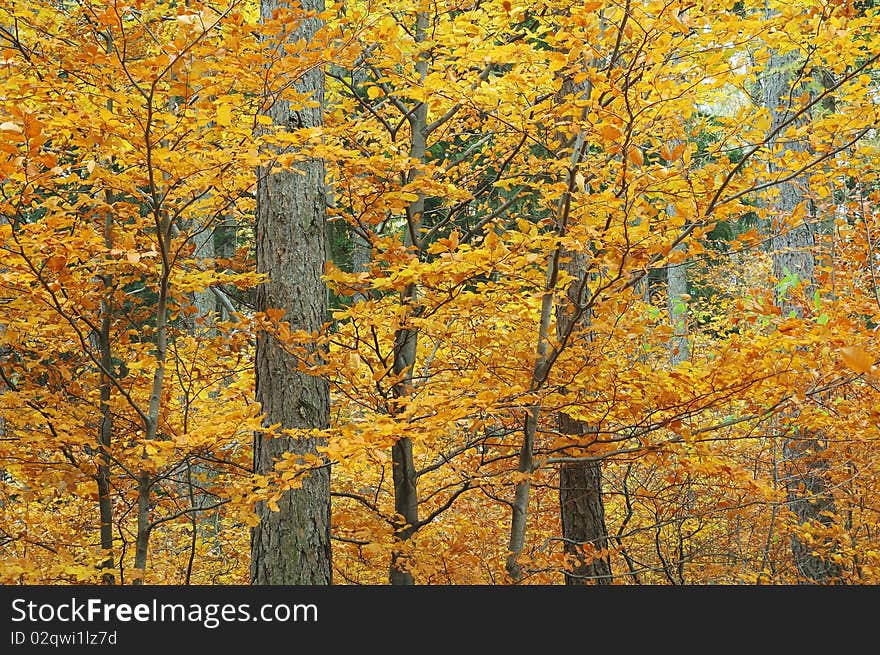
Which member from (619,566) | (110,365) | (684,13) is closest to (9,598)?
(110,365)

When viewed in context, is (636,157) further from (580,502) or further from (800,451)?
(800,451)

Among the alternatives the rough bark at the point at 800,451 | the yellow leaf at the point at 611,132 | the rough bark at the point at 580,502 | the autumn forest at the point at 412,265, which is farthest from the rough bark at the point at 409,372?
the rough bark at the point at 800,451

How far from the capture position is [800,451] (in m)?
6.39

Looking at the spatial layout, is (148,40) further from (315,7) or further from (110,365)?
(110,365)

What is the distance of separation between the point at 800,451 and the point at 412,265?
459 cm

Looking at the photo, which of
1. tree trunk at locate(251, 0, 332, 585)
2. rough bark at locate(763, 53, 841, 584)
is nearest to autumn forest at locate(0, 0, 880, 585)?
tree trunk at locate(251, 0, 332, 585)

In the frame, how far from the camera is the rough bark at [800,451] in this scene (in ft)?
17.9

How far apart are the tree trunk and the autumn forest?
17 mm

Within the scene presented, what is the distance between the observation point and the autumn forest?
3.18 metres

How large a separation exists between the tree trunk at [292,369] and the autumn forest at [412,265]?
0.02 meters

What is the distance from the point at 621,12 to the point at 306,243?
2.16 metres

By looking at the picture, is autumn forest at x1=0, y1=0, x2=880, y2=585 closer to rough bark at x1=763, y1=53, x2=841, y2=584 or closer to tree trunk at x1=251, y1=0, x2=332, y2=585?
tree trunk at x1=251, y1=0, x2=332, y2=585

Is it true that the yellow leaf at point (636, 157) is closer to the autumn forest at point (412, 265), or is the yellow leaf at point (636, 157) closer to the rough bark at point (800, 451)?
the autumn forest at point (412, 265)

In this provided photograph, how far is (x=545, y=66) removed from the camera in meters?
3.83
